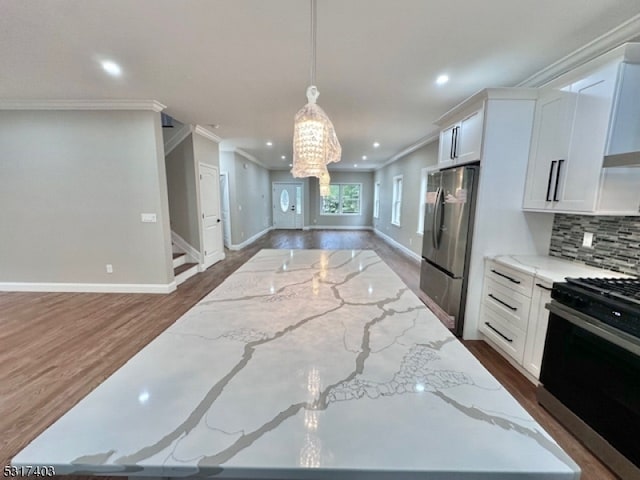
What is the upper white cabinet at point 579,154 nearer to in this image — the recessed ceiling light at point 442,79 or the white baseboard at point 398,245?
the recessed ceiling light at point 442,79

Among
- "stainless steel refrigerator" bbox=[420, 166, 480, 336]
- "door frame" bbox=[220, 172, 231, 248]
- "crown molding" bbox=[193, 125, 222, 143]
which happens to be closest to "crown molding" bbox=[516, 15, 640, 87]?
"stainless steel refrigerator" bbox=[420, 166, 480, 336]

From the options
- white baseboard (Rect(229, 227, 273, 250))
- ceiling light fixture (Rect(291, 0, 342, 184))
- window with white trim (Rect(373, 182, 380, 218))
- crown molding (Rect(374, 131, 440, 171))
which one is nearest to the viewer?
ceiling light fixture (Rect(291, 0, 342, 184))

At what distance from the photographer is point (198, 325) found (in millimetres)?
1168

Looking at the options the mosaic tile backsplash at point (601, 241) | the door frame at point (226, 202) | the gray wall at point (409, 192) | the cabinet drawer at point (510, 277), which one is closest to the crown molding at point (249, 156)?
the door frame at point (226, 202)

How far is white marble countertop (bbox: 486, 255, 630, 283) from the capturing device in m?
1.96

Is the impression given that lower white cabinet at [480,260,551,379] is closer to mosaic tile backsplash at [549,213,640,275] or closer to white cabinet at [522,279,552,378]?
white cabinet at [522,279,552,378]

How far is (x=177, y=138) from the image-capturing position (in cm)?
474

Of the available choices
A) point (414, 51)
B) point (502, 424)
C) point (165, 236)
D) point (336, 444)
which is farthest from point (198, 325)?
point (165, 236)

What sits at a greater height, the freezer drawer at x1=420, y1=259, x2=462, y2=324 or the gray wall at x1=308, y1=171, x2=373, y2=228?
the gray wall at x1=308, y1=171, x2=373, y2=228

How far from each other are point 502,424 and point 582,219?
2464mm

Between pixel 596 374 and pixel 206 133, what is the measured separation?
224 inches

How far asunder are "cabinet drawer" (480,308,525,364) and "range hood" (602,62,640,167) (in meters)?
1.39

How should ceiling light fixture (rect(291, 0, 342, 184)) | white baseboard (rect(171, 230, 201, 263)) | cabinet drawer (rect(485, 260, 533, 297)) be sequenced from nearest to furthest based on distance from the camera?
ceiling light fixture (rect(291, 0, 342, 184)), cabinet drawer (rect(485, 260, 533, 297)), white baseboard (rect(171, 230, 201, 263))

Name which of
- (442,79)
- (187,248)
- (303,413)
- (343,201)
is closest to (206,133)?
(187,248)
